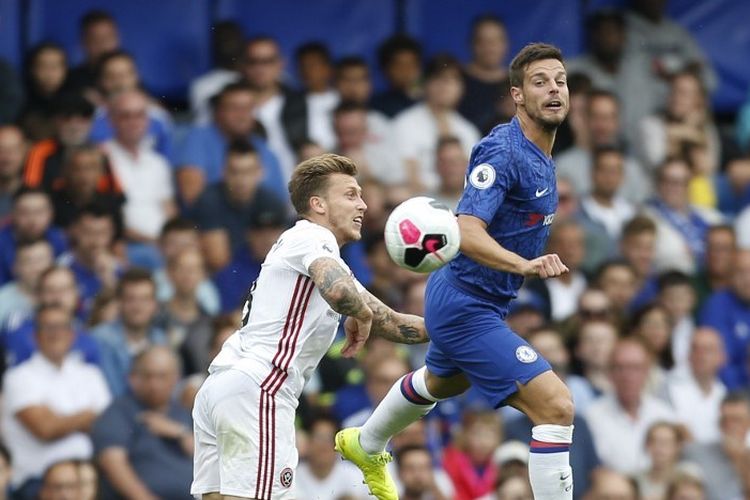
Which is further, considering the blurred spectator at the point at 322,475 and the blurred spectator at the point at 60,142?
the blurred spectator at the point at 60,142

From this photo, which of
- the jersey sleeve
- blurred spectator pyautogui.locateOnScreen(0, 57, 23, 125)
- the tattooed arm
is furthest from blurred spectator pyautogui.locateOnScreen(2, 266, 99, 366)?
the jersey sleeve

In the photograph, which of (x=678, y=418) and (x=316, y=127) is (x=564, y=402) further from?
(x=316, y=127)

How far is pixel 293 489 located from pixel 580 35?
30.4 feet

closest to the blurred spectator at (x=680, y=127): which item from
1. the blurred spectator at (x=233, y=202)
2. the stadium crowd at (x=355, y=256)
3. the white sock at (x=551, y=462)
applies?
the stadium crowd at (x=355, y=256)

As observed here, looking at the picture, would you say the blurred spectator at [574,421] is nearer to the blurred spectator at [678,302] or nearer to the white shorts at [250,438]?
Answer: the blurred spectator at [678,302]

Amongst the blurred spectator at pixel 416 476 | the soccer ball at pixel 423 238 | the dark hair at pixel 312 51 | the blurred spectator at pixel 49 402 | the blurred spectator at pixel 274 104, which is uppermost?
the dark hair at pixel 312 51

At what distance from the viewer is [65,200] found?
13.3 meters

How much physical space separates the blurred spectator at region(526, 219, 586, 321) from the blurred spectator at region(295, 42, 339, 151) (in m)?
2.08

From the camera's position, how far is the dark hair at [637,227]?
587 inches

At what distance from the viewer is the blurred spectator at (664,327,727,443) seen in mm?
13980

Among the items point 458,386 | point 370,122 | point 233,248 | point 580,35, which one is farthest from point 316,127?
point 458,386

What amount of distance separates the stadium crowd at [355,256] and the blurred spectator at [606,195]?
0.07 feet

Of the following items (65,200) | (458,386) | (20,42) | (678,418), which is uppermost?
(20,42)

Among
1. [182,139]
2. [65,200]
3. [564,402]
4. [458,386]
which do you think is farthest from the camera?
[182,139]
